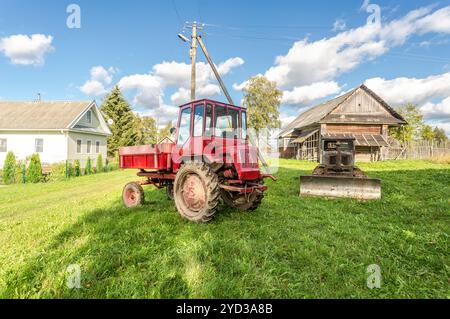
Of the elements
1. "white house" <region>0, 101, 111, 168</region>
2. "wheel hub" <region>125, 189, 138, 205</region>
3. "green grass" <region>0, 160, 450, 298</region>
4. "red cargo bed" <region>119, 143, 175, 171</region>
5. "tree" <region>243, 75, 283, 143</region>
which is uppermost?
"tree" <region>243, 75, 283, 143</region>

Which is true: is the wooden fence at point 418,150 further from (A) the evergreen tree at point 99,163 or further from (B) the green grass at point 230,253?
(A) the evergreen tree at point 99,163

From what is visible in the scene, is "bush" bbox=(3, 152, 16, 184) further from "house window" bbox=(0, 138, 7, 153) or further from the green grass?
the green grass

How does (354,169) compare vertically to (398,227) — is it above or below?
above

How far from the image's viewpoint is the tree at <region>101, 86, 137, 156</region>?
32719mm

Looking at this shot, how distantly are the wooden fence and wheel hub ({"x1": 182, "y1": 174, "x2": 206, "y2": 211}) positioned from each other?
2469cm

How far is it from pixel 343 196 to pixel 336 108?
741 inches

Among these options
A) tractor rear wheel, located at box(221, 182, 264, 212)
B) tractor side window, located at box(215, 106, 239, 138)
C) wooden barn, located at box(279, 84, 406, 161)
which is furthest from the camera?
wooden barn, located at box(279, 84, 406, 161)

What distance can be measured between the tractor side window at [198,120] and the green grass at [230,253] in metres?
1.83

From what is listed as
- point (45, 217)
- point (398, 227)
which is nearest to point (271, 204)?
point (398, 227)

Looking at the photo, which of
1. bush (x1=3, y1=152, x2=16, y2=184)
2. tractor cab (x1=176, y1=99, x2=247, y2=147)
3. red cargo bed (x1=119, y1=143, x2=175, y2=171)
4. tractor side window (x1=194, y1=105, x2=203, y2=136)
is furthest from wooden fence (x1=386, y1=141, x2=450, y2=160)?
bush (x1=3, y1=152, x2=16, y2=184)
